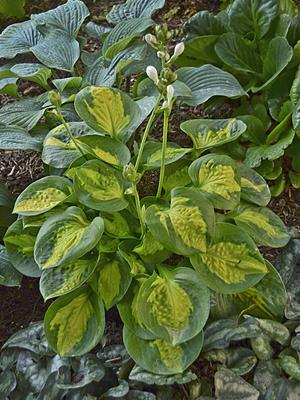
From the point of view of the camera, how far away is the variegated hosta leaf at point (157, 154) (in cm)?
146

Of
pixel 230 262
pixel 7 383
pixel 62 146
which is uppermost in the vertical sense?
pixel 62 146

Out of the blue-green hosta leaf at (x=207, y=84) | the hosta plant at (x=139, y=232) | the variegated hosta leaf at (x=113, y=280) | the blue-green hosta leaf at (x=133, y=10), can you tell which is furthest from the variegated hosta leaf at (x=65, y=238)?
the blue-green hosta leaf at (x=133, y=10)

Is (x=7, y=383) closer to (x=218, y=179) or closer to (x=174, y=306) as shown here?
(x=174, y=306)

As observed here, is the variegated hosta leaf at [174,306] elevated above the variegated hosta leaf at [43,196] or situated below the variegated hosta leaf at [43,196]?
below

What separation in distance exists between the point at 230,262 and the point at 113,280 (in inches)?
10.1

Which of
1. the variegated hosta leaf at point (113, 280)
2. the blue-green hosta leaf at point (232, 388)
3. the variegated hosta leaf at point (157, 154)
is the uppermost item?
the variegated hosta leaf at point (157, 154)

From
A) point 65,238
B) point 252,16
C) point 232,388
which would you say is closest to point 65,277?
point 65,238

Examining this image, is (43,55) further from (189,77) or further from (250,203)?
(250,203)

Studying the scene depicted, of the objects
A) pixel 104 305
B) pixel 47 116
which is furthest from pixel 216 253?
pixel 47 116

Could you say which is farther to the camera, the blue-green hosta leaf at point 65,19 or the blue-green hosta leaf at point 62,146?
the blue-green hosta leaf at point 65,19

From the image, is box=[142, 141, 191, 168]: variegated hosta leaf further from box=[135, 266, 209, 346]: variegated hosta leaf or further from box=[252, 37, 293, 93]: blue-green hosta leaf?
box=[252, 37, 293, 93]: blue-green hosta leaf

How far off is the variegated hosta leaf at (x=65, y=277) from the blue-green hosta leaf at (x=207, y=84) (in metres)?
0.53

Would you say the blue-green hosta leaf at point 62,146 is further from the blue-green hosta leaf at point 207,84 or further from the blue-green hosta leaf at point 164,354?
the blue-green hosta leaf at point 164,354

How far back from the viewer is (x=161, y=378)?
129 cm
